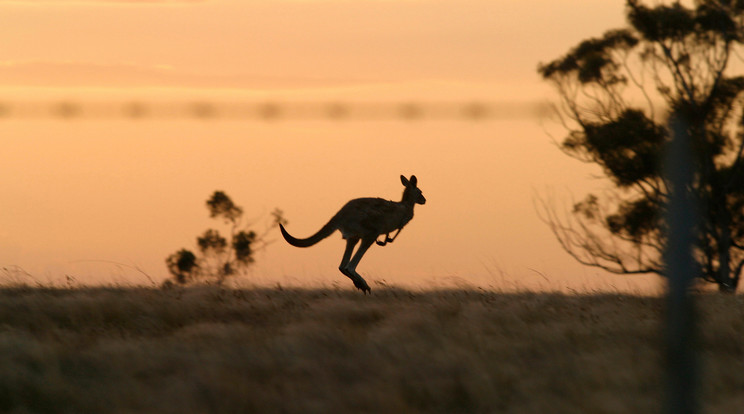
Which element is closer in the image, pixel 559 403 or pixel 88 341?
pixel 559 403

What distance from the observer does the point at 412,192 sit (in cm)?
1627

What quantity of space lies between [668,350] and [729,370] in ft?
10.2

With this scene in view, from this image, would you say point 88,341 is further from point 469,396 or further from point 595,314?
point 595,314

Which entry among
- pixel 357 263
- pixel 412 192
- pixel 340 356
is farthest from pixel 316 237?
pixel 340 356

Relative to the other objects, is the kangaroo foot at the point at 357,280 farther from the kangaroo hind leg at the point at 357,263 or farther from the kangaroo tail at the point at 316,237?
the kangaroo tail at the point at 316,237

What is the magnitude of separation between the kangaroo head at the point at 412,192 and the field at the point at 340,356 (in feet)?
16.7

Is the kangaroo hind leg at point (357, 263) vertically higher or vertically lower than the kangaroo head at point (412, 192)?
lower

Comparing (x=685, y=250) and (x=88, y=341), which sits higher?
(x=685, y=250)

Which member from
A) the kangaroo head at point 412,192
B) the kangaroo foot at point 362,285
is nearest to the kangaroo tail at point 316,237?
the kangaroo foot at point 362,285

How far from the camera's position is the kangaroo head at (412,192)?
16234mm

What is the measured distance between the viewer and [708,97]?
24.4m

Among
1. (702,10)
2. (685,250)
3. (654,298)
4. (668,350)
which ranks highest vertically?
(702,10)

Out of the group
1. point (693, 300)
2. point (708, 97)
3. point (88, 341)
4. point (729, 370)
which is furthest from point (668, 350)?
point (708, 97)

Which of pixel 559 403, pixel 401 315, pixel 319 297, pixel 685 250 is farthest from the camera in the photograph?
pixel 319 297
